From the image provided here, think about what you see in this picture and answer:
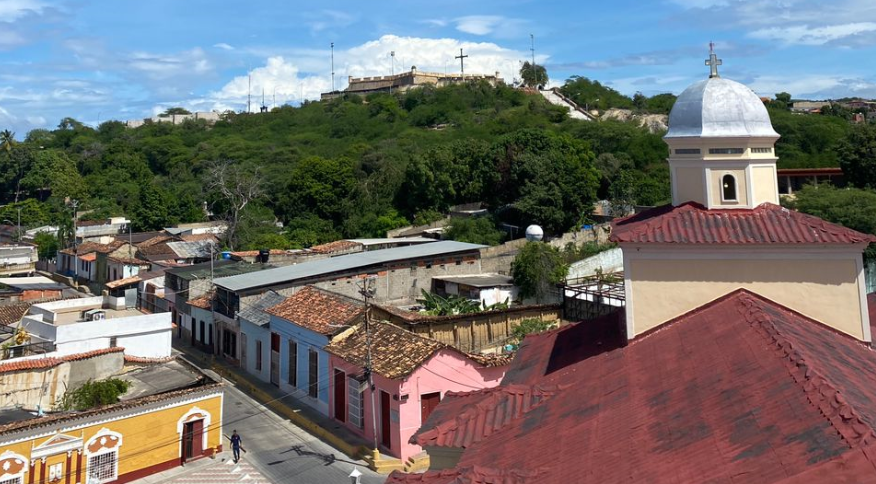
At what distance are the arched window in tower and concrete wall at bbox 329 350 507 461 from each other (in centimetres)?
931

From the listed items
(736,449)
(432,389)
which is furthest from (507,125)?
(736,449)

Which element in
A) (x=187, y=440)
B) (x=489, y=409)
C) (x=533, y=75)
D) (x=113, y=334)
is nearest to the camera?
(x=489, y=409)

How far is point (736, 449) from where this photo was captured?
5809 mm

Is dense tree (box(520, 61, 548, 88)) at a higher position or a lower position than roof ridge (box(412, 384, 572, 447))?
higher

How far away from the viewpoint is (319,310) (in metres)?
23.3

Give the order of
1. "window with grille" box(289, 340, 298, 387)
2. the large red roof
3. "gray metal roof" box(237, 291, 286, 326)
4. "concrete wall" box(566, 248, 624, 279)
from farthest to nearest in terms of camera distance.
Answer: "concrete wall" box(566, 248, 624, 279) → "gray metal roof" box(237, 291, 286, 326) → "window with grille" box(289, 340, 298, 387) → the large red roof

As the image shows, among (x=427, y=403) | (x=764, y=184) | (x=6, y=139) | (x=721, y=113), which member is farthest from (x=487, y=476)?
(x=6, y=139)

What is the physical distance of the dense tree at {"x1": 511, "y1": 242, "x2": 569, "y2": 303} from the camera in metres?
29.8

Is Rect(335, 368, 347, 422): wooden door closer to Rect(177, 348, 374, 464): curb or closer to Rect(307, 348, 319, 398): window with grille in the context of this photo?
Rect(177, 348, 374, 464): curb

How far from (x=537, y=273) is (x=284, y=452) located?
14.3 meters

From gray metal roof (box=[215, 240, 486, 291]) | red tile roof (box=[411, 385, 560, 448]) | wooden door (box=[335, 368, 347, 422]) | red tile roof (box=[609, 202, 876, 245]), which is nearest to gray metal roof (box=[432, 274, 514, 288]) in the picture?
gray metal roof (box=[215, 240, 486, 291])

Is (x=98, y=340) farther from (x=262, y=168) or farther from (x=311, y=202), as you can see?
(x=262, y=168)

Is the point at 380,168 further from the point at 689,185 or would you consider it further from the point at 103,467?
the point at 689,185

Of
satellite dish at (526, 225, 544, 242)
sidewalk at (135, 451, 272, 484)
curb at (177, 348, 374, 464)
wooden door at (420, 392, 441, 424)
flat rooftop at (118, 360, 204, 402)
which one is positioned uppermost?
satellite dish at (526, 225, 544, 242)
